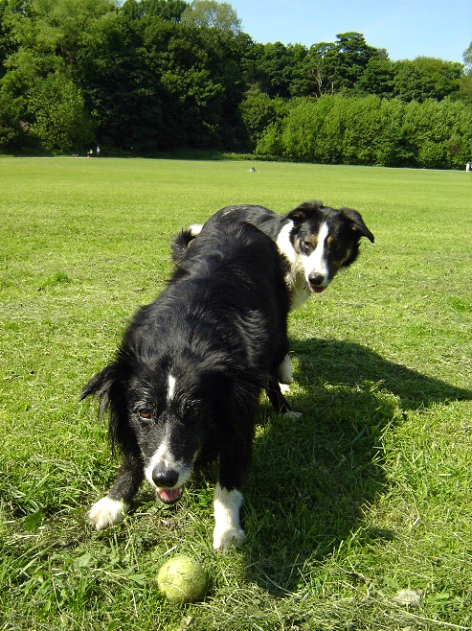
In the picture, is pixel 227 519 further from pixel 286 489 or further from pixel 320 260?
pixel 320 260

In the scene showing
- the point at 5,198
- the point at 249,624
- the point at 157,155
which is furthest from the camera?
the point at 157,155

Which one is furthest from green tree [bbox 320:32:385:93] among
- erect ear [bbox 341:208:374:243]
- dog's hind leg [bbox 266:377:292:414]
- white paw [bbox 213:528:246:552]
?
white paw [bbox 213:528:246:552]

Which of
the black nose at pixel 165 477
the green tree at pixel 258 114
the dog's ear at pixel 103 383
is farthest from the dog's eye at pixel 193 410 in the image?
the green tree at pixel 258 114

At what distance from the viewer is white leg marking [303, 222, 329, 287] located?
5352 millimetres

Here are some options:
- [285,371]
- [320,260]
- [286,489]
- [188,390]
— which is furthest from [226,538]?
[320,260]

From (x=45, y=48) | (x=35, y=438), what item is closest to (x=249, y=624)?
(x=35, y=438)

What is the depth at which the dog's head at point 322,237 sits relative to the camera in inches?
213

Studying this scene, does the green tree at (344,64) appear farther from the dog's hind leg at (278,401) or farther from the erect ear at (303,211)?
the dog's hind leg at (278,401)

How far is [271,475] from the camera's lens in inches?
141

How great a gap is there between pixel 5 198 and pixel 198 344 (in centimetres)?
1568

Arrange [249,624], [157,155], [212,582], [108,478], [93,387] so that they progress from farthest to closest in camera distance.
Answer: [157,155], [108,478], [93,387], [212,582], [249,624]

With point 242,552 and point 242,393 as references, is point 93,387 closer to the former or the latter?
point 242,393

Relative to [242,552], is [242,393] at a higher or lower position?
higher

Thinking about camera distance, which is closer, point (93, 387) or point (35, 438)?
point (93, 387)
